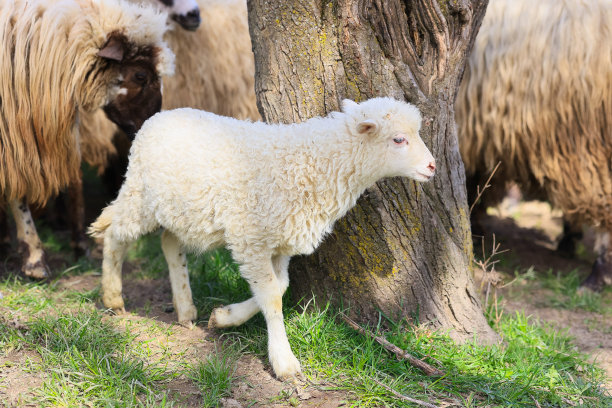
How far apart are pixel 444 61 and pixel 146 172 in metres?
1.51

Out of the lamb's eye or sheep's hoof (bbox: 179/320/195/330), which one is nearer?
sheep's hoof (bbox: 179/320/195/330)

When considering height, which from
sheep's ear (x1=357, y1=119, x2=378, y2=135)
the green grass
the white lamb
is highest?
sheep's ear (x1=357, y1=119, x2=378, y2=135)

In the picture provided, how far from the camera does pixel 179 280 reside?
3.31 m

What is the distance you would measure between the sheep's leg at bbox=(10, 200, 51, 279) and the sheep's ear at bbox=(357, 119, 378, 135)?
2.55 metres

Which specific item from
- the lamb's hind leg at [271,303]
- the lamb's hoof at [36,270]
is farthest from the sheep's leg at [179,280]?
the lamb's hoof at [36,270]

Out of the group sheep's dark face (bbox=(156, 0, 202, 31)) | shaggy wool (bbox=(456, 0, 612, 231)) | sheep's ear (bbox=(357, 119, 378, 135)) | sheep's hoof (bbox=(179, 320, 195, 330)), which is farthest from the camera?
sheep's dark face (bbox=(156, 0, 202, 31))

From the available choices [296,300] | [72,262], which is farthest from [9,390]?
[72,262]

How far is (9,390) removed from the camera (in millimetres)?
2627

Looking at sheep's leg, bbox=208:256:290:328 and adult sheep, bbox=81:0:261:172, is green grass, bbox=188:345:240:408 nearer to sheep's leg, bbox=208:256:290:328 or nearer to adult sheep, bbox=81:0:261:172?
sheep's leg, bbox=208:256:290:328

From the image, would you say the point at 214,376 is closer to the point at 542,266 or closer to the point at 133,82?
the point at 133,82

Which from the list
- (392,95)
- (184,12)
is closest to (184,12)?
(184,12)

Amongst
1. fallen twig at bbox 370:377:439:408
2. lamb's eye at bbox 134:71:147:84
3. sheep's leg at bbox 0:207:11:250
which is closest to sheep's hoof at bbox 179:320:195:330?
fallen twig at bbox 370:377:439:408

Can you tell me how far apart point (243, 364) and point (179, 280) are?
628 mm

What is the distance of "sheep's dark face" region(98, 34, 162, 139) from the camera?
3883 millimetres
